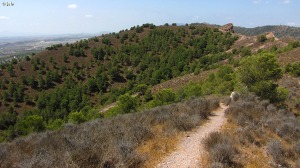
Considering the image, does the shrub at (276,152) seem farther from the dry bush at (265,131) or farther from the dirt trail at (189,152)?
the dirt trail at (189,152)

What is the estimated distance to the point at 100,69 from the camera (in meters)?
85.4

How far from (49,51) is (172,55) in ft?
135

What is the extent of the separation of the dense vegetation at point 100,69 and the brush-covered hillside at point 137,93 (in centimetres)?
31

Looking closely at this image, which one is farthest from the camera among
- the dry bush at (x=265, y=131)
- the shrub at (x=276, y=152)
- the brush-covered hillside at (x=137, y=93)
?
the dry bush at (x=265, y=131)

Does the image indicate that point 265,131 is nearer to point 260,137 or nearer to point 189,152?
point 260,137

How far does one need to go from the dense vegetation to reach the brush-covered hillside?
1.03 feet

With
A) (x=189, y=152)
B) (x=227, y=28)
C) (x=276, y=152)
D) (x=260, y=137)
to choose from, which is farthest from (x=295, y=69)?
(x=227, y=28)

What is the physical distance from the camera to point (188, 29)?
113500 millimetres

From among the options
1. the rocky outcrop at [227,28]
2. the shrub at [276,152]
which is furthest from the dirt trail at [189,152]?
the rocky outcrop at [227,28]

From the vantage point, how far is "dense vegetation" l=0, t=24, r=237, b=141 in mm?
68188

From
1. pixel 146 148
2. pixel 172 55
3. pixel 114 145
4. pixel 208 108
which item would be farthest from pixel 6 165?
pixel 172 55

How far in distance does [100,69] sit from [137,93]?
33733mm

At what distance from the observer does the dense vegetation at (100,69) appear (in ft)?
224

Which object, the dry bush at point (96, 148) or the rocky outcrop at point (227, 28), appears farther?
the rocky outcrop at point (227, 28)
